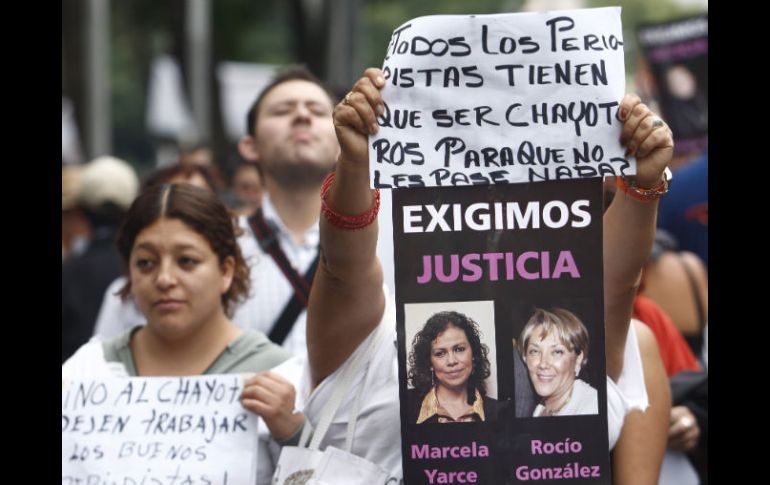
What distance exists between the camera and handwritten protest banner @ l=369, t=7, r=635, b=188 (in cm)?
332

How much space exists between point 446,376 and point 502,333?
0.56 feet

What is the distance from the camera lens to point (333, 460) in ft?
11.3

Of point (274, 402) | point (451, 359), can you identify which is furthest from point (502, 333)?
point (274, 402)

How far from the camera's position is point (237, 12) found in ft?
98.3

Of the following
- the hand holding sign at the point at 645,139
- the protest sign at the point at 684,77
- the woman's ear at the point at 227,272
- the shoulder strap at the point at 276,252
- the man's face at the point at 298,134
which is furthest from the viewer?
the protest sign at the point at 684,77

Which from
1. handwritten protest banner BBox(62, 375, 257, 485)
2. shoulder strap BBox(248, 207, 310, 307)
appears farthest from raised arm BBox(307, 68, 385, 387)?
shoulder strap BBox(248, 207, 310, 307)

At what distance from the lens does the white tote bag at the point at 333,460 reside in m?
3.44

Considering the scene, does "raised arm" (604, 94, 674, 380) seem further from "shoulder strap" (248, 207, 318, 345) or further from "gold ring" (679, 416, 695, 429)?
"shoulder strap" (248, 207, 318, 345)

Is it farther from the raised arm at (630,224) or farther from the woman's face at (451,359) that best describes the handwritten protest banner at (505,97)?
the woman's face at (451,359)

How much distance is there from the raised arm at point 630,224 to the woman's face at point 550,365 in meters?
0.29

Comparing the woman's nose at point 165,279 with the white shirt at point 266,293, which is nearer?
the woman's nose at point 165,279

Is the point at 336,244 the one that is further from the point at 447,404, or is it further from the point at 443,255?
the point at 447,404

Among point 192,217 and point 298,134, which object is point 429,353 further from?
point 298,134

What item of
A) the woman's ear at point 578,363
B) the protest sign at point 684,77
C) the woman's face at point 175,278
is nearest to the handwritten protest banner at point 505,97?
the woman's ear at point 578,363
